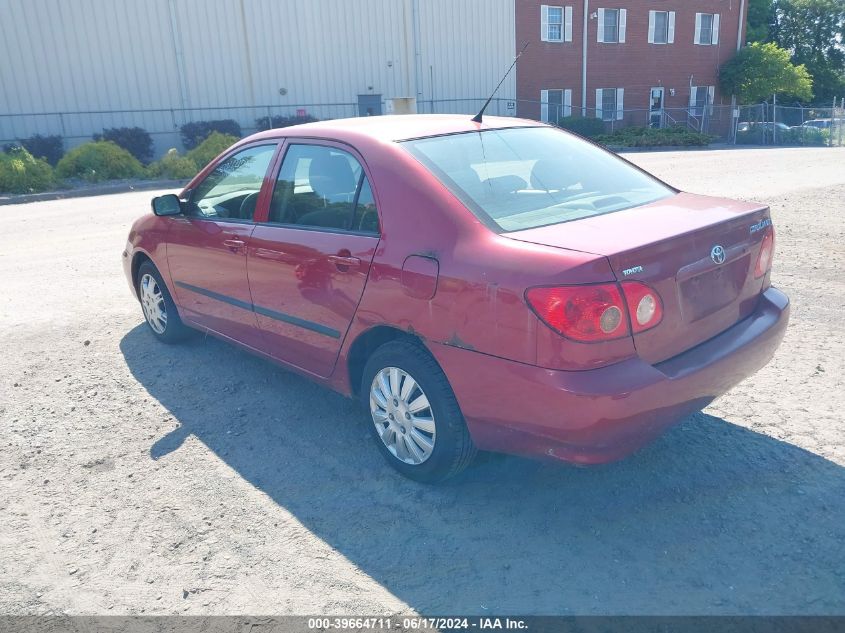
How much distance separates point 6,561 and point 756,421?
385 cm

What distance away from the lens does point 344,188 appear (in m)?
3.84

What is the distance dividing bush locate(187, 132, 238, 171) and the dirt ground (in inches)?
678

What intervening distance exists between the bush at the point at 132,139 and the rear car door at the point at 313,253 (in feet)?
66.4

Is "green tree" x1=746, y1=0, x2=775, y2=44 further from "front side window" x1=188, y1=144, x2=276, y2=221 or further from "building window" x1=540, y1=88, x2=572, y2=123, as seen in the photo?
"front side window" x1=188, y1=144, x2=276, y2=221

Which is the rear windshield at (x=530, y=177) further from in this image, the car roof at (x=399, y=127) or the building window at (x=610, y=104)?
the building window at (x=610, y=104)

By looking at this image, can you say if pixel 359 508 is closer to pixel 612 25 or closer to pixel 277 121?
pixel 277 121

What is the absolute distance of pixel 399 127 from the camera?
13.1ft

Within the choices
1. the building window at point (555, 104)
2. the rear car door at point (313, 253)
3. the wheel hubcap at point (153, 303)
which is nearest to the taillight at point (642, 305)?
the rear car door at point (313, 253)

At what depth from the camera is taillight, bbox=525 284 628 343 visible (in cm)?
280

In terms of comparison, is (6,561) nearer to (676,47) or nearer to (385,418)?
(385,418)

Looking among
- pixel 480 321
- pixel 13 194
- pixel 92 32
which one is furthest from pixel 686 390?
pixel 92 32

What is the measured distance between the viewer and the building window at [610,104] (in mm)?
36122

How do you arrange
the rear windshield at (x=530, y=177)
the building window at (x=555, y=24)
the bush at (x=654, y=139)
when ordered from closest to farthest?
the rear windshield at (x=530, y=177)
the bush at (x=654, y=139)
the building window at (x=555, y=24)

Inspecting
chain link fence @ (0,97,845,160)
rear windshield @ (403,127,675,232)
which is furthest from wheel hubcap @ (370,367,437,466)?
chain link fence @ (0,97,845,160)
